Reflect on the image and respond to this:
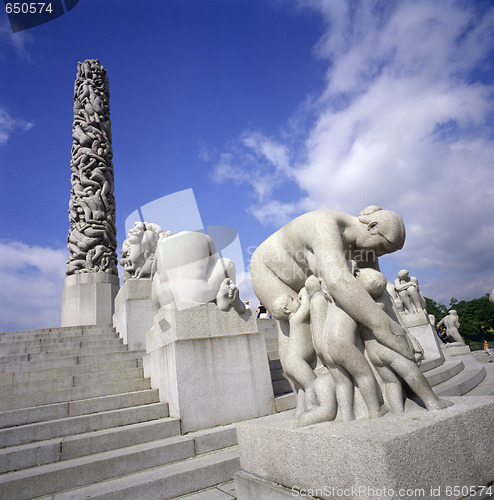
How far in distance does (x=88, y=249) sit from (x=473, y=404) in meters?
15.0

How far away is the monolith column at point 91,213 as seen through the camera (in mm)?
14023

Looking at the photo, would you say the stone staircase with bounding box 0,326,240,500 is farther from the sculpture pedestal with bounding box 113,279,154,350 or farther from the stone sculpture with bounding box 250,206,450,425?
the sculpture pedestal with bounding box 113,279,154,350

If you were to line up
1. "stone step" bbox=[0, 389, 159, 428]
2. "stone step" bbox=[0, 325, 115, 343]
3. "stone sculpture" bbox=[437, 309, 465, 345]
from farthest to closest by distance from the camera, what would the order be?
1. "stone sculpture" bbox=[437, 309, 465, 345]
2. "stone step" bbox=[0, 325, 115, 343]
3. "stone step" bbox=[0, 389, 159, 428]

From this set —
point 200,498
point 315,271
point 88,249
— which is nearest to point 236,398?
point 200,498

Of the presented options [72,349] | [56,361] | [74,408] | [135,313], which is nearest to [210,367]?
[74,408]

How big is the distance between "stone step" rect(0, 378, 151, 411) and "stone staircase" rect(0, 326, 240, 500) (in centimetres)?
1

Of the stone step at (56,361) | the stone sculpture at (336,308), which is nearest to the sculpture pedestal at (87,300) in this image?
the stone step at (56,361)

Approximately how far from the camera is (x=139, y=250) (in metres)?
8.84

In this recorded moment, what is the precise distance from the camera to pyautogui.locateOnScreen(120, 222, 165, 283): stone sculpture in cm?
877

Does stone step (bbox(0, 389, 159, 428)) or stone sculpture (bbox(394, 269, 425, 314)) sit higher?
stone sculpture (bbox(394, 269, 425, 314))

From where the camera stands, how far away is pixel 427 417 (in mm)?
2221

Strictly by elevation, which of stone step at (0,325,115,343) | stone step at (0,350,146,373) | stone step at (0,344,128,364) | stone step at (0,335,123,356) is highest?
stone step at (0,325,115,343)

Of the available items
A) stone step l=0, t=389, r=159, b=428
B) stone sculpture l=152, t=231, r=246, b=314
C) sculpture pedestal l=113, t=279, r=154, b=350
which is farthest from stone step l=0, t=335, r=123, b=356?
stone sculpture l=152, t=231, r=246, b=314

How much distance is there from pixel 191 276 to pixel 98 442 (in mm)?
2364
